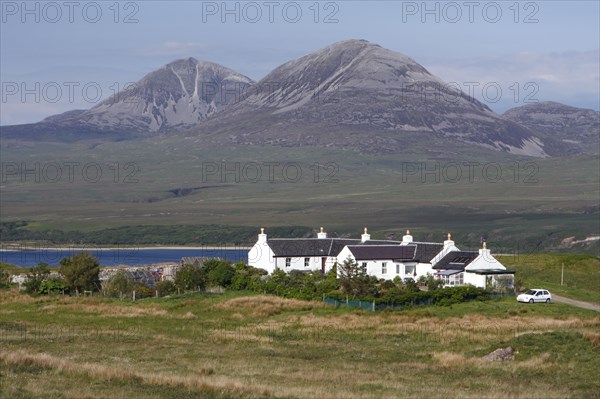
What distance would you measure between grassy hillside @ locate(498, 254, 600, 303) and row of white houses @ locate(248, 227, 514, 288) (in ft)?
11.5

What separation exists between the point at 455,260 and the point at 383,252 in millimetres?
5859

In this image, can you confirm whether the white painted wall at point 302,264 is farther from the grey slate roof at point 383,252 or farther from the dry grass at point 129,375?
the dry grass at point 129,375

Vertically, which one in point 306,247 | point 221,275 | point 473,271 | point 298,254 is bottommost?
point 221,275

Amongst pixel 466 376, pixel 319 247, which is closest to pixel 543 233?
pixel 319 247

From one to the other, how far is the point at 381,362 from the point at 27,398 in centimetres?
1439

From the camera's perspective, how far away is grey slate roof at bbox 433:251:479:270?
69312 mm

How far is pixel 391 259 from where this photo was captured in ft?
244

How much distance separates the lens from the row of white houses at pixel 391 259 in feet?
224

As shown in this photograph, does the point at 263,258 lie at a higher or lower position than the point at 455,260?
lower

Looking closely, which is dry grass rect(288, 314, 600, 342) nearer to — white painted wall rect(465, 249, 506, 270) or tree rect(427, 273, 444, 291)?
tree rect(427, 273, 444, 291)

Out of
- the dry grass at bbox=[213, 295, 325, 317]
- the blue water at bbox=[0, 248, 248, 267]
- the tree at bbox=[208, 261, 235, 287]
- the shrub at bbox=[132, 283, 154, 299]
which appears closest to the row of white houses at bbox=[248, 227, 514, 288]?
the tree at bbox=[208, 261, 235, 287]

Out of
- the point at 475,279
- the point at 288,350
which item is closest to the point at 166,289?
the point at 475,279

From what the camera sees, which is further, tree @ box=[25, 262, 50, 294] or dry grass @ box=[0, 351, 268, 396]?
tree @ box=[25, 262, 50, 294]

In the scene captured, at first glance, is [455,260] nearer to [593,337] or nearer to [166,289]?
[166,289]
